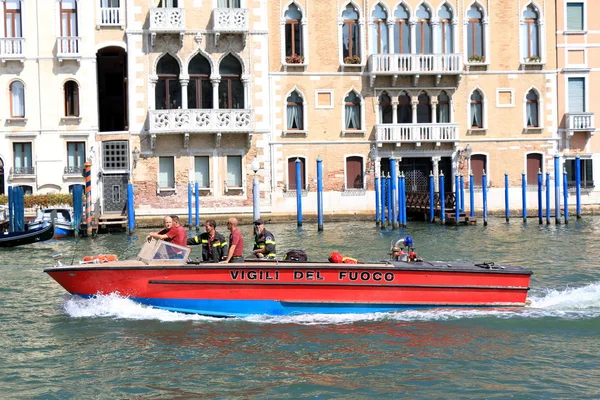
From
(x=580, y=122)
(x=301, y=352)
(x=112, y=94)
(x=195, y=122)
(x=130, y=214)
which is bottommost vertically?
(x=301, y=352)

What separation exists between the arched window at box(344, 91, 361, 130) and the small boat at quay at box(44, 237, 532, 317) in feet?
65.8

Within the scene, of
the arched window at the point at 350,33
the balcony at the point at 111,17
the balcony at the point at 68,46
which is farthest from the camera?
the arched window at the point at 350,33

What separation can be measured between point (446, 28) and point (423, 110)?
113 inches

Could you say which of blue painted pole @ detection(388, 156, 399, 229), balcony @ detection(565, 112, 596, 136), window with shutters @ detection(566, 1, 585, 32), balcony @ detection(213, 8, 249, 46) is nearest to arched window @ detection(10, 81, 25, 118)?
balcony @ detection(213, 8, 249, 46)

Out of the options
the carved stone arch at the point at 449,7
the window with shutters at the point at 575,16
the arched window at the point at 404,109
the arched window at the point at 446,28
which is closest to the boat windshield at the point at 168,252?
the arched window at the point at 404,109

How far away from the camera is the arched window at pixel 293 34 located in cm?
3091

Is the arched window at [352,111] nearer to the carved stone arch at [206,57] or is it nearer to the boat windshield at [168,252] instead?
the carved stone arch at [206,57]

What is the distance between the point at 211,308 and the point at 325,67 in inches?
805

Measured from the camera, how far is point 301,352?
10.2 metres

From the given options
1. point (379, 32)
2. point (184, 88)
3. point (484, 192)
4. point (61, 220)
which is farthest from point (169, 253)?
point (379, 32)

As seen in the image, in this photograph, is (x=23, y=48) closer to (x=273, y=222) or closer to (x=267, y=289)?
(x=273, y=222)

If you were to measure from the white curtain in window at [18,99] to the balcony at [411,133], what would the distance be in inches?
456

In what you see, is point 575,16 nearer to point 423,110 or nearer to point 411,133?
point 423,110

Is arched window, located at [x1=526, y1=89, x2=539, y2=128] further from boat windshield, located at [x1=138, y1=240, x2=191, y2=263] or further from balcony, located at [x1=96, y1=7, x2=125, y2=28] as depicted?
boat windshield, located at [x1=138, y1=240, x2=191, y2=263]
